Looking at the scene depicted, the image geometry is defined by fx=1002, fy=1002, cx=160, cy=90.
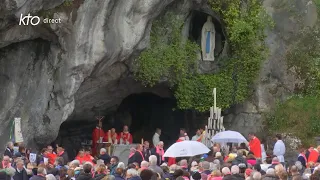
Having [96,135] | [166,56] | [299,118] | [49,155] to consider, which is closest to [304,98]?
[299,118]

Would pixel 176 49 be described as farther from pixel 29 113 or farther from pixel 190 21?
pixel 29 113

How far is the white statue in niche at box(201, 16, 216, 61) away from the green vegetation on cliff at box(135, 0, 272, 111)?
530 millimetres

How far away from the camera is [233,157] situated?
2311 cm

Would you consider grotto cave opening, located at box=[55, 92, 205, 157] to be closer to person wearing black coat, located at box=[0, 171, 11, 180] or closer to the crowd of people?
the crowd of people

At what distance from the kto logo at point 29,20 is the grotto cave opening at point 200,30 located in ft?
25.1

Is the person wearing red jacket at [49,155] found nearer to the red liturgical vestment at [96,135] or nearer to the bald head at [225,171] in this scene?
the red liturgical vestment at [96,135]

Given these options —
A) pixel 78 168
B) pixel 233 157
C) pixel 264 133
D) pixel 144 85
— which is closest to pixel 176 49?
pixel 144 85

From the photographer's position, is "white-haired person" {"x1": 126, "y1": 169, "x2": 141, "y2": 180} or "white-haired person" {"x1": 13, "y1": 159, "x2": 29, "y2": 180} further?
"white-haired person" {"x1": 13, "y1": 159, "x2": 29, "y2": 180}

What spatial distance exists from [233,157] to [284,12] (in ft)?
35.5

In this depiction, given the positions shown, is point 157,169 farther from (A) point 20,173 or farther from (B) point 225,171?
(A) point 20,173

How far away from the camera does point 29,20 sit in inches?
Result: 1038

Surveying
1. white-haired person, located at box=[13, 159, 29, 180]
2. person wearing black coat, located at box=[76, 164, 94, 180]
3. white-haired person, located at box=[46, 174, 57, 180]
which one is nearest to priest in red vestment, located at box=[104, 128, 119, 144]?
white-haired person, located at box=[13, 159, 29, 180]

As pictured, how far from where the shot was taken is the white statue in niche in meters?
32.8

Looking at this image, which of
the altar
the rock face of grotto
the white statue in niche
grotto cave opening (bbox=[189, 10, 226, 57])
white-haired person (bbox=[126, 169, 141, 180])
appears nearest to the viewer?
white-haired person (bbox=[126, 169, 141, 180])
